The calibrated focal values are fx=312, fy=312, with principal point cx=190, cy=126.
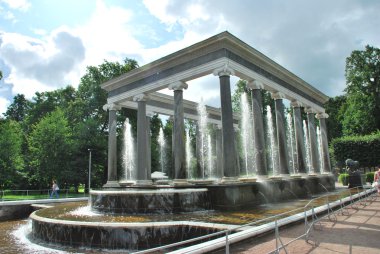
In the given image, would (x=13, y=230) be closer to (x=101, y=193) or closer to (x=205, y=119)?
(x=101, y=193)

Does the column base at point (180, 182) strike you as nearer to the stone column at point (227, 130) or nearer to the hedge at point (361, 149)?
the stone column at point (227, 130)

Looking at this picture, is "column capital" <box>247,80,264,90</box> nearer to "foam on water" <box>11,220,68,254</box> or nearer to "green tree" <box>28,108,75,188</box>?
"foam on water" <box>11,220,68,254</box>

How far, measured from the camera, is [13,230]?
18.1 meters

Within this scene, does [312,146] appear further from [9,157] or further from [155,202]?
[9,157]

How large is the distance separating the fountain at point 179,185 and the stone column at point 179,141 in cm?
7

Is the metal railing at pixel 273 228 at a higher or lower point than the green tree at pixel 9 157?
lower

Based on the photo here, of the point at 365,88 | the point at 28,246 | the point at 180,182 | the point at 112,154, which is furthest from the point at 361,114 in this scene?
the point at 28,246

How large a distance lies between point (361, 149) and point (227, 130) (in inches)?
1378

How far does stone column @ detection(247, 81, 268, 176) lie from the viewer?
22.7 m

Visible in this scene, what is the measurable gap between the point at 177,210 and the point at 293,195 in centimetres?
1179

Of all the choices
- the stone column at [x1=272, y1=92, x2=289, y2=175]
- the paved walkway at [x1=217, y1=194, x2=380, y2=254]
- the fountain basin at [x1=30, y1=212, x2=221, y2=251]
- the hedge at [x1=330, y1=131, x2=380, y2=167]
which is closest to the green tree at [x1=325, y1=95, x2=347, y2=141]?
the hedge at [x1=330, y1=131, x2=380, y2=167]

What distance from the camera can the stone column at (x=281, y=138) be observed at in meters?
26.3

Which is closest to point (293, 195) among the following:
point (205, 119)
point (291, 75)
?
point (291, 75)

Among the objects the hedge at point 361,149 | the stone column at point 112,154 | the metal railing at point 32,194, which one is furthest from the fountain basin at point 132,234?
the hedge at point 361,149
